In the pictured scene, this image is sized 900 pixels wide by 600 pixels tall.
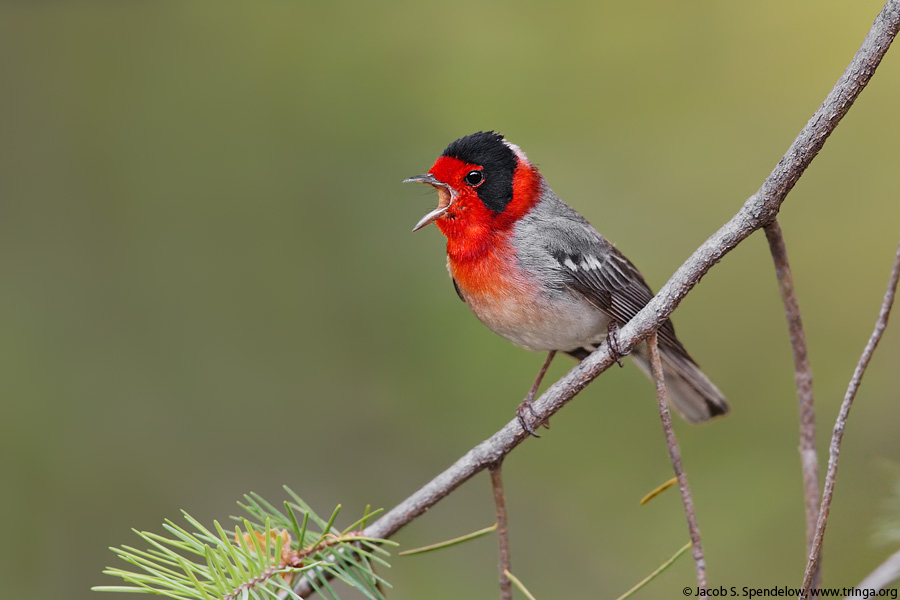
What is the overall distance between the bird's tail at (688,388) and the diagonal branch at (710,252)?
42.0 inches

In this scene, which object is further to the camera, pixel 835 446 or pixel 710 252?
pixel 710 252

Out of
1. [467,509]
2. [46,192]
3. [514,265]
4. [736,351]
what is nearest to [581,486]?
[467,509]

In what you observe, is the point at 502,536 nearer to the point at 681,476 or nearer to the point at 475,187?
the point at 681,476

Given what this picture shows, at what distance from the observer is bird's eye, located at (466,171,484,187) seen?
129 inches

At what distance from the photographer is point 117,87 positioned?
4590 mm

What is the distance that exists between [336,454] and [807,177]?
120 inches

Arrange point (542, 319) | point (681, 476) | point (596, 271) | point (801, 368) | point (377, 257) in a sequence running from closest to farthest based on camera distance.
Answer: point (681, 476)
point (801, 368)
point (542, 319)
point (596, 271)
point (377, 257)

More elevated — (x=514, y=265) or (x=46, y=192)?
(x=46, y=192)

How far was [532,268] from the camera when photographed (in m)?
3.12

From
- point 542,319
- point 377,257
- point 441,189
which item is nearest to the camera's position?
point 542,319

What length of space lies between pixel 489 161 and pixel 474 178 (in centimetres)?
9

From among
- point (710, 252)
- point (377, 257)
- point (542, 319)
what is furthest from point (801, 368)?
point (377, 257)

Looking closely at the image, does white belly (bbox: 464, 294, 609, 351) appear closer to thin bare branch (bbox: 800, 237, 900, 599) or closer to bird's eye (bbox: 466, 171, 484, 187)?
bird's eye (bbox: 466, 171, 484, 187)

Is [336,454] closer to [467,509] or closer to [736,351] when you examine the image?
[467,509]
